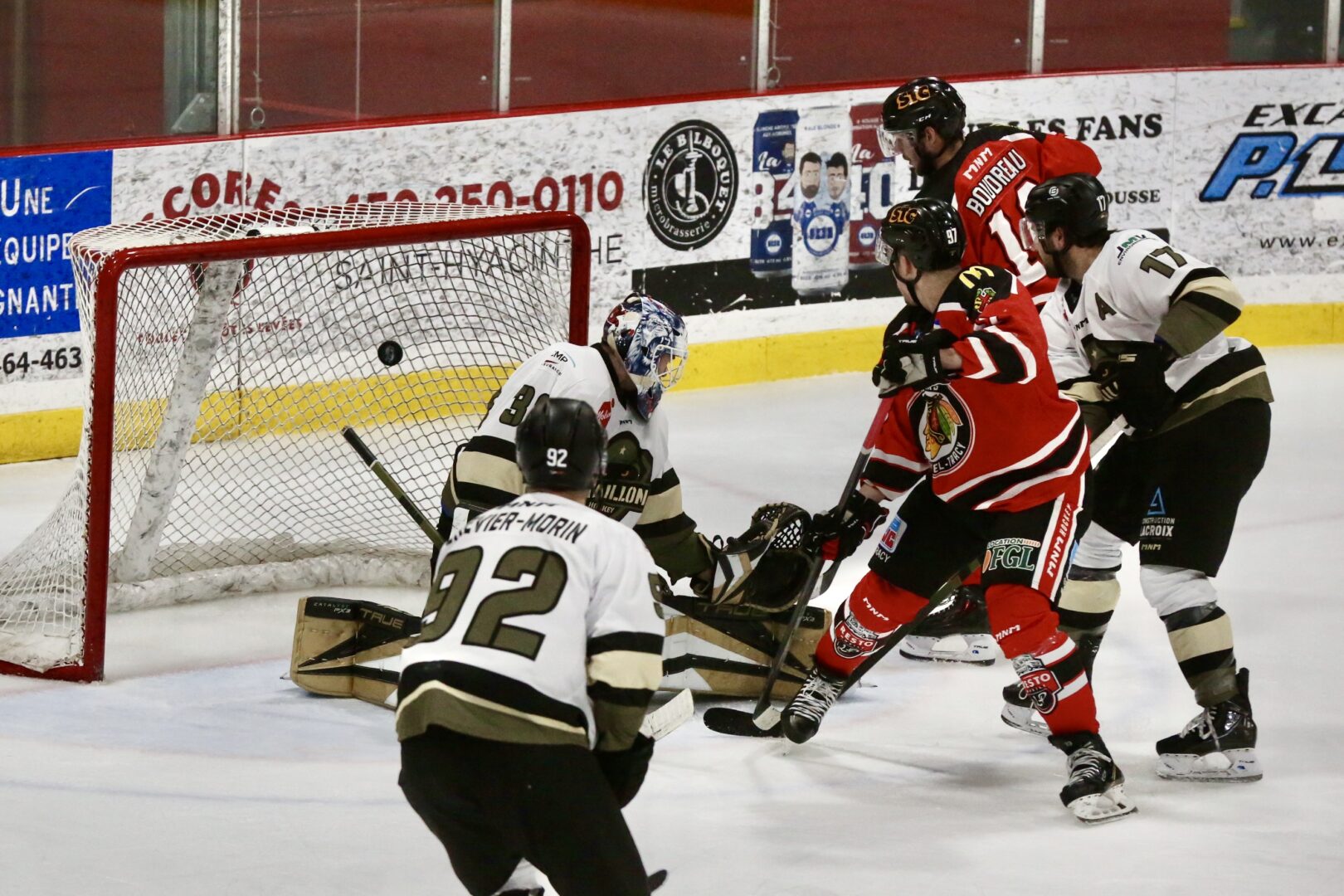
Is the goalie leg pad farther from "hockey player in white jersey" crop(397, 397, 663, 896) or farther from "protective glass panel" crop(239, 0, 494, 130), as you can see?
"protective glass panel" crop(239, 0, 494, 130)

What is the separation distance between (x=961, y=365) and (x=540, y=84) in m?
3.91

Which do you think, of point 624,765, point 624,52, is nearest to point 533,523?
point 624,765

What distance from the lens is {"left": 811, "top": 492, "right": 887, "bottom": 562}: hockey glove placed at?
3.99 meters

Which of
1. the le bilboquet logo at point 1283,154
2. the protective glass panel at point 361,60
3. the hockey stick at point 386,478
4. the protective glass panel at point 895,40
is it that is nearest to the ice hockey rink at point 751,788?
the hockey stick at point 386,478

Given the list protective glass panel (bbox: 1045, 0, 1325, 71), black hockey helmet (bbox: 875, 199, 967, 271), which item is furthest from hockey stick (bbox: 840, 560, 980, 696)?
protective glass panel (bbox: 1045, 0, 1325, 71)

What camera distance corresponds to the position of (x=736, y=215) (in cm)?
743

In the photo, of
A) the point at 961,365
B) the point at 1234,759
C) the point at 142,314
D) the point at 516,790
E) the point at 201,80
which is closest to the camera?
the point at 516,790

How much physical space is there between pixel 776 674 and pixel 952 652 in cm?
68

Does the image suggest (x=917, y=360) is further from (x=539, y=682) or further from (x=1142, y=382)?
(x=539, y=682)

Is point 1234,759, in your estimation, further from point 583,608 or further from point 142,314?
point 142,314

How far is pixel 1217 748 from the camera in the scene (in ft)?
12.5

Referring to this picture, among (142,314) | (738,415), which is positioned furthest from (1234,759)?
(738,415)

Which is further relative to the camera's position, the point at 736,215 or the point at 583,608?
the point at 736,215

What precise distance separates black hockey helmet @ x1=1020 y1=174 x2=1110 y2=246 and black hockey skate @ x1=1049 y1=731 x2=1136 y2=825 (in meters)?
0.92
